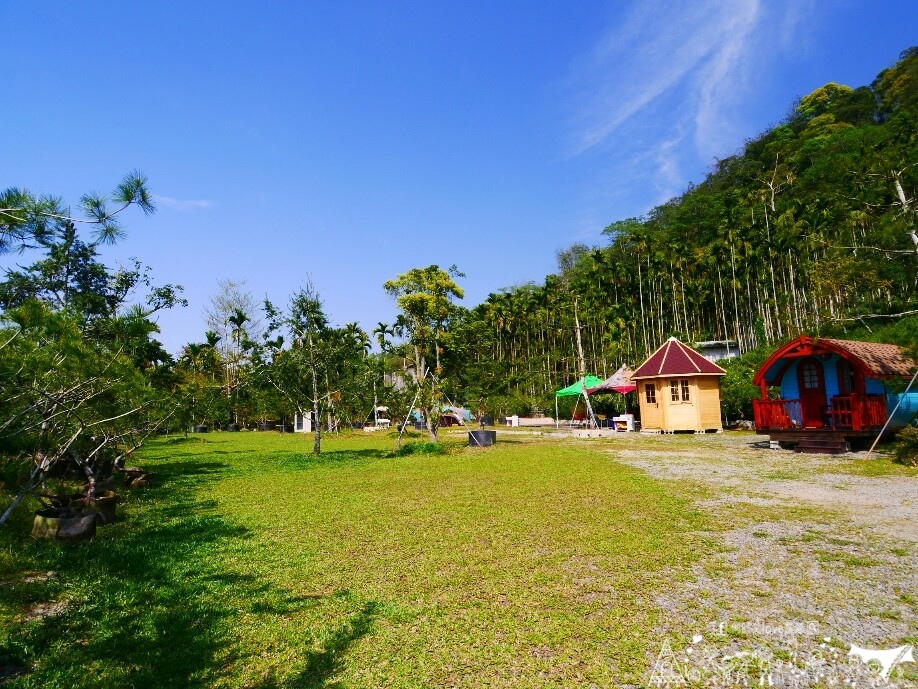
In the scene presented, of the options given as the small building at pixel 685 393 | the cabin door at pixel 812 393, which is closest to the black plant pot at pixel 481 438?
the small building at pixel 685 393

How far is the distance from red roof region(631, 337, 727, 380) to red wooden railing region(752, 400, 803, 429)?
531 centimetres

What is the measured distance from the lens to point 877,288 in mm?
12609

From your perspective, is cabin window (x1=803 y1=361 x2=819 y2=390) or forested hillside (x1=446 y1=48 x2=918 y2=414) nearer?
cabin window (x1=803 y1=361 x2=819 y2=390)

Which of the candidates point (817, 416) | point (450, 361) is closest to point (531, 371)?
point (450, 361)

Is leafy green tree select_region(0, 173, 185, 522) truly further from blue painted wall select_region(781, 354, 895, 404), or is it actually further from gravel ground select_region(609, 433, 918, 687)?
blue painted wall select_region(781, 354, 895, 404)

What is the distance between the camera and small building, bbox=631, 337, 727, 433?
2259cm

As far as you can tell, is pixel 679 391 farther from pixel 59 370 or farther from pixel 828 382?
pixel 59 370

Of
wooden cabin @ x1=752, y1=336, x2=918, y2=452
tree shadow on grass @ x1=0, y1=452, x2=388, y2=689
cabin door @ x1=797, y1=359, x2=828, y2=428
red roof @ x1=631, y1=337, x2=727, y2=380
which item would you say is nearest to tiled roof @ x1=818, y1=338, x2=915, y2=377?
wooden cabin @ x1=752, y1=336, x2=918, y2=452

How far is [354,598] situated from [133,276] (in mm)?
13265

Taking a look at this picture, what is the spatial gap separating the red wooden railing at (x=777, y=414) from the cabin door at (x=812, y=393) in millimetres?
233

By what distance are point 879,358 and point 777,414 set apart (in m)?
2.92

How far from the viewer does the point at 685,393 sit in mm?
22859

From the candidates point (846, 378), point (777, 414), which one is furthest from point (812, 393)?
point (777, 414)

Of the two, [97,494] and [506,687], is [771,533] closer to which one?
[506,687]
